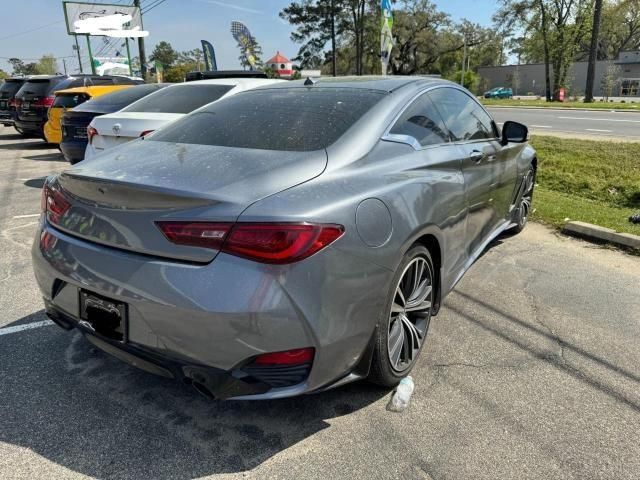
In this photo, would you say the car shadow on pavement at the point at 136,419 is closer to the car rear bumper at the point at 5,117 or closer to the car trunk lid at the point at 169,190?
the car trunk lid at the point at 169,190

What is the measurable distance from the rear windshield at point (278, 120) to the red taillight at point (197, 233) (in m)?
0.70

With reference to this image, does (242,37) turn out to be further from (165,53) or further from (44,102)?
(165,53)

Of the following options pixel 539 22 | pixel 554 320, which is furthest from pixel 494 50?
pixel 554 320

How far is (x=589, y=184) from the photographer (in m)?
7.19

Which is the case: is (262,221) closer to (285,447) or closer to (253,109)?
(285,447)

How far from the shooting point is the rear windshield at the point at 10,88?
1585 cm

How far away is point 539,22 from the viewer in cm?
4731

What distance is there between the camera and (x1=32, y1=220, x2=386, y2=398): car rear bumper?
1.86 meters

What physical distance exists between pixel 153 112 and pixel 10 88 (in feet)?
42.5

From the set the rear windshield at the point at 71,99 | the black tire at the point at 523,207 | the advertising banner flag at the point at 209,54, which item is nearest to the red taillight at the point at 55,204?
the black tire at the point at 523,207

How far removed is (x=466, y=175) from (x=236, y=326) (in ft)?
6.74

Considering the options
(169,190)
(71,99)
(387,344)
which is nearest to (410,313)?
(387,344)

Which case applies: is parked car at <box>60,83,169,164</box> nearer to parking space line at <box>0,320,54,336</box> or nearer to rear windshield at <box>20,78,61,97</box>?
parking space line at <box>0,320,54,336</box>

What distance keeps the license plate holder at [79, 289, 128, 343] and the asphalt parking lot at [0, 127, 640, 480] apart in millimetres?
491
